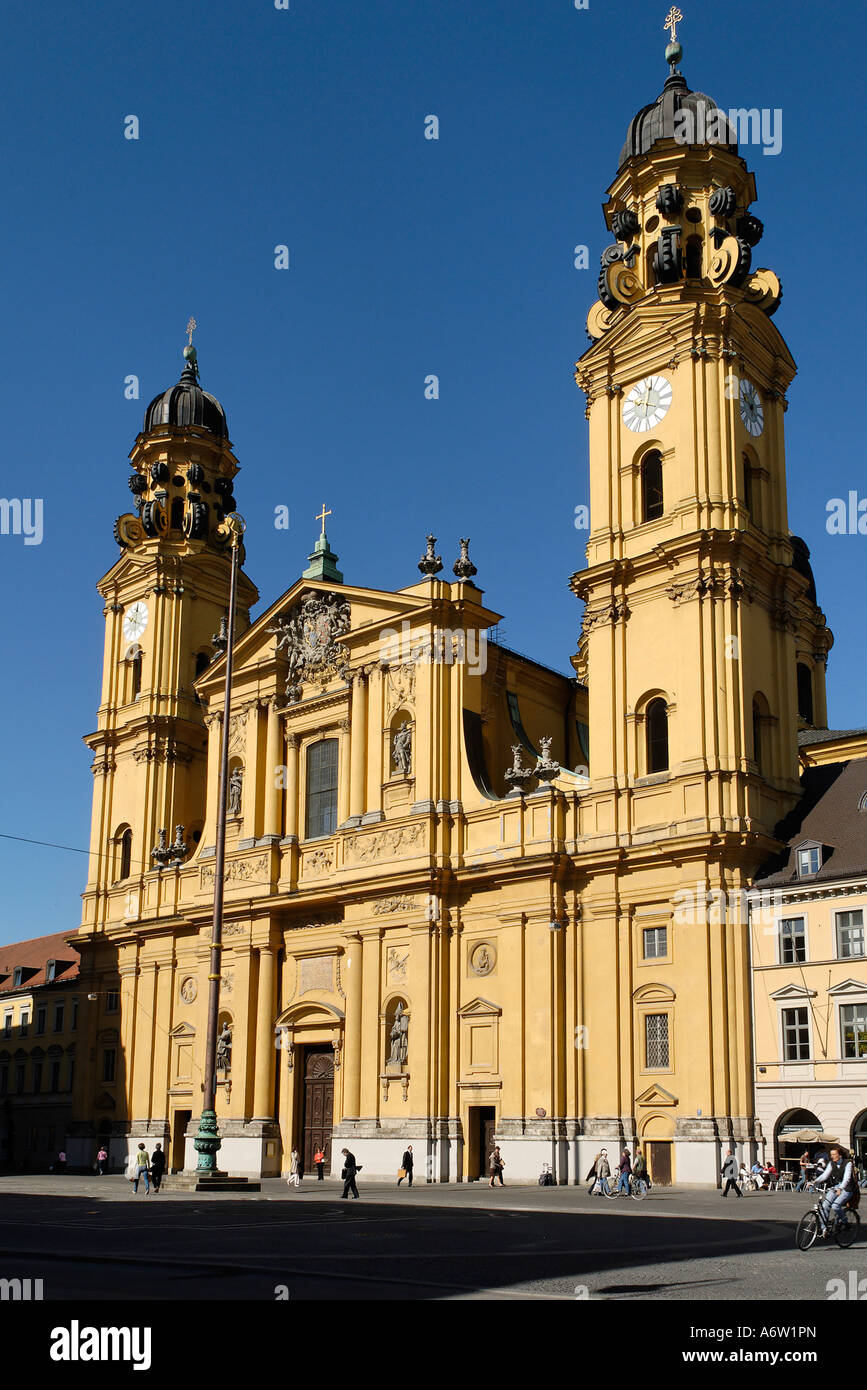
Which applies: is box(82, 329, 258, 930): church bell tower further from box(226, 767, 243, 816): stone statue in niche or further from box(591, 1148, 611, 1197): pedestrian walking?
box(591, 1148, 611, 1197): pedestrian walking

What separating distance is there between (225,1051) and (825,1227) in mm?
35404

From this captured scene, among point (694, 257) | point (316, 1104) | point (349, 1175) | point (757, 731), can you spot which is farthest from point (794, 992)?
point (694, 257)

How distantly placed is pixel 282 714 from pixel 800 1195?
27.3 m

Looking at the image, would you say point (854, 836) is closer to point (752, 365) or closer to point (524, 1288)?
point (752, 365)

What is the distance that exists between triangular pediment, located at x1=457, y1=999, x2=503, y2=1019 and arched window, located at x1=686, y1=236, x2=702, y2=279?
24.5 metres

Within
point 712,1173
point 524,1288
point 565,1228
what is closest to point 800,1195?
point 712,1173

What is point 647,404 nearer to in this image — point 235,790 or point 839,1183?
point 235,790

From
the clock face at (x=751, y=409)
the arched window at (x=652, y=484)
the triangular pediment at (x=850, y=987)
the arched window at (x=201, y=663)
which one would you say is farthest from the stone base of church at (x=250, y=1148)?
the clock face at (x=751, y=409)

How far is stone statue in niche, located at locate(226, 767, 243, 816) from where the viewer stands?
182ft

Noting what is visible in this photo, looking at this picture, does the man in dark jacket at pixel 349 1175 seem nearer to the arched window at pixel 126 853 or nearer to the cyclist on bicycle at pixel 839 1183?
the cyclist on bicycle at pixel 839 1183

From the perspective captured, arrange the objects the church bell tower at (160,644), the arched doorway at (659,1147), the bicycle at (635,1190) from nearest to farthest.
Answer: the bicycle at (635,1190)
the arched doorway at (659,1147)
the church bell tower at (160,644)

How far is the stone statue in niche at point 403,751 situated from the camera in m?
48.0

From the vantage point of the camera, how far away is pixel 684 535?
139 ft

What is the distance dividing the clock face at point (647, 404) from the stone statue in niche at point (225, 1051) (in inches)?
1027
